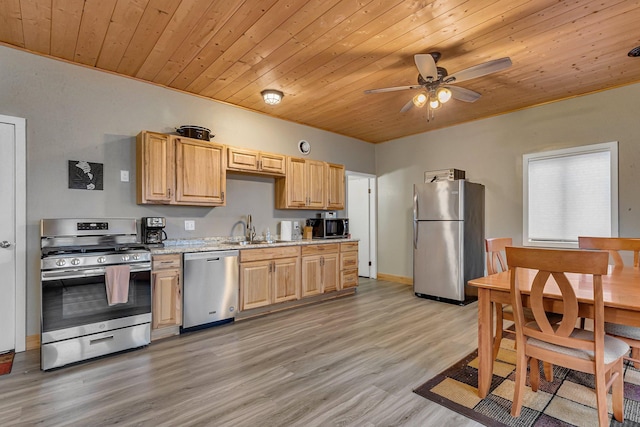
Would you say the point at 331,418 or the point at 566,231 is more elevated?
the point at 566,231

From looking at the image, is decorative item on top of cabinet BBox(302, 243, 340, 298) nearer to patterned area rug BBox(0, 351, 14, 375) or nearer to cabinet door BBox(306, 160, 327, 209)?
cabinet door BBox(306, 160, 327, 209)

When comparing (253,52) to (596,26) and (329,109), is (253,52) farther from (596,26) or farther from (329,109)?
(596,26)

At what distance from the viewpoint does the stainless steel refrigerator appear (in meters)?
4.35

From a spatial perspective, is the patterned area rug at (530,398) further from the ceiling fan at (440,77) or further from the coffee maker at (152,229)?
Result: the coffee maker at (152,229)

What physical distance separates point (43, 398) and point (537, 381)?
130 inches

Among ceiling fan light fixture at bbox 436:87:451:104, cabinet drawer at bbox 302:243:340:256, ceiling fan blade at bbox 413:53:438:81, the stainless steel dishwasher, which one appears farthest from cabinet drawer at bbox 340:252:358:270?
ceiling fan blade at bbox 413:53:438:81

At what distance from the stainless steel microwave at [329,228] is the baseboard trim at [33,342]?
3.33 meters

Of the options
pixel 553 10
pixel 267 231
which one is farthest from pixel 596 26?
pixel 267 231

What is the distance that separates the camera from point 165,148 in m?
3.39

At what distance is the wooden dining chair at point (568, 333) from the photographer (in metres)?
1.57

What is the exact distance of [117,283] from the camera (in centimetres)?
271

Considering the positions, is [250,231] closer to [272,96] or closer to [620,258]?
[272,96]

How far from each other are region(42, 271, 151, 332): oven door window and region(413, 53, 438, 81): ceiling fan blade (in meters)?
2.98

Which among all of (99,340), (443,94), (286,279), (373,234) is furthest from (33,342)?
(373,234)
